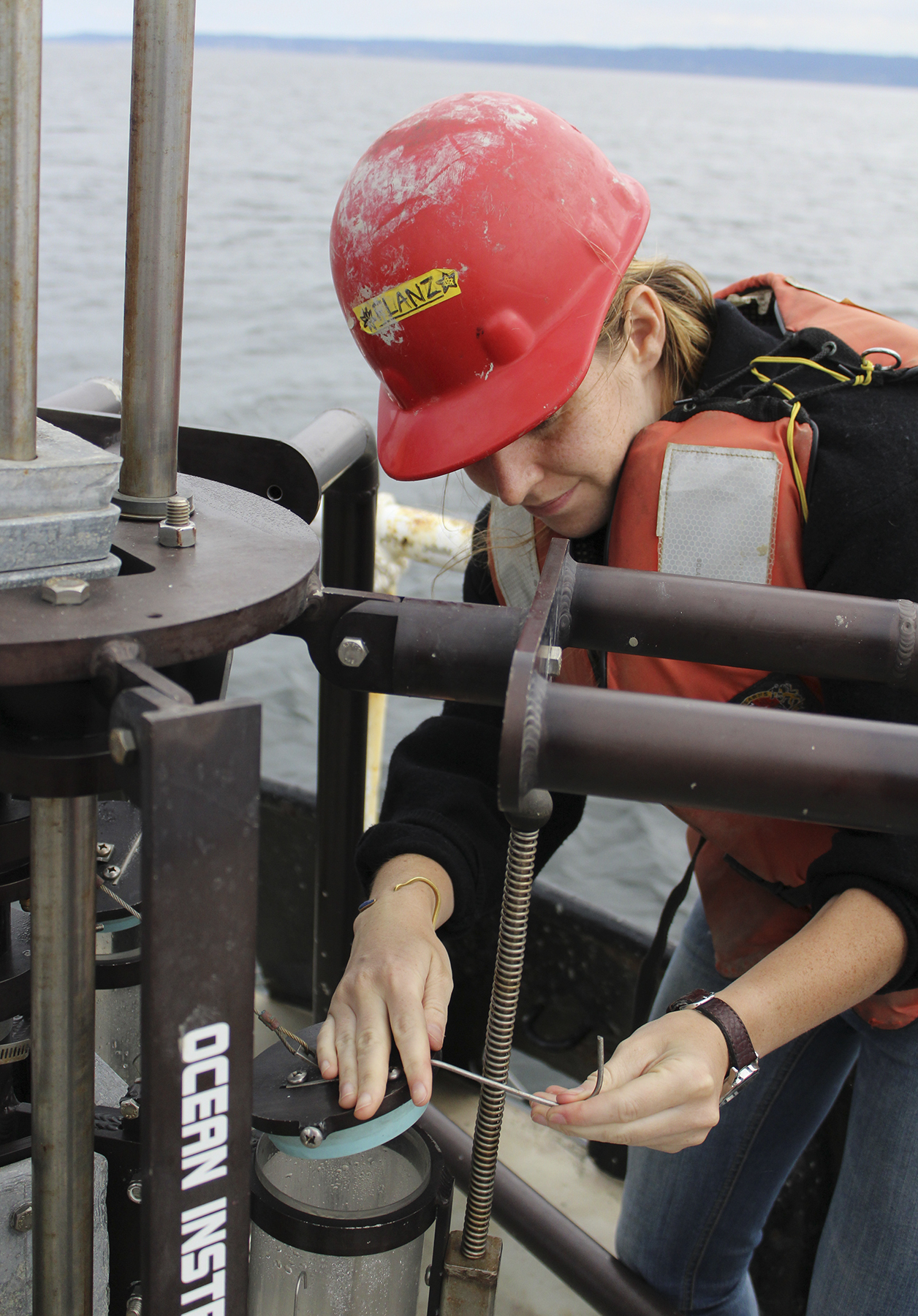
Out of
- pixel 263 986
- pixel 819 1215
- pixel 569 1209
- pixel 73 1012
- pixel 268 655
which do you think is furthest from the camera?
pixel 268 655

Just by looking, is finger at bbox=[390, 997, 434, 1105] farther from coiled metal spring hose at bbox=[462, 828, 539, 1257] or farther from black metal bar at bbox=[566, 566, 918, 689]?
black metal bar at bbox=[566, 566, 918, 689]

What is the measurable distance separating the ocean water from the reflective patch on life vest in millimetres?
387

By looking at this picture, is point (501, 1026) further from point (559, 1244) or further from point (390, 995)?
point (559, 1244)

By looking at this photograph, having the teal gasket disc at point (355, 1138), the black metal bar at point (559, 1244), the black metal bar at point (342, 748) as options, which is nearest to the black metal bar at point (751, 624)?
the teal gasket disc at point (355, 1138)

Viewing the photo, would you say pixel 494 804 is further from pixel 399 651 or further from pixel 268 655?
pixel 268 655

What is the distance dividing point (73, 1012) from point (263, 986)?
5.90 feet

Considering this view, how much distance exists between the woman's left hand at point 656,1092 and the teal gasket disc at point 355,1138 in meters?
0.09

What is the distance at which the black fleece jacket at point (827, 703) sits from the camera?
37.8 inches

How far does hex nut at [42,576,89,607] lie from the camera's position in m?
0.60

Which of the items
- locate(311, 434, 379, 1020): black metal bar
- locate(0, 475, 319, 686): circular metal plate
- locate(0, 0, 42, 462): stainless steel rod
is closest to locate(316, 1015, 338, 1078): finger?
locate(0, 475, 319, 686): circular metal plate

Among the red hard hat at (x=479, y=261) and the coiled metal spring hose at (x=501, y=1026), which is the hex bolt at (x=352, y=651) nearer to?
the coiled metal spring hose at (x=501, y=1026)

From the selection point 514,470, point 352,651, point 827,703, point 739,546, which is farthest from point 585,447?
point 352,651

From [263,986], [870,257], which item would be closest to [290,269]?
[870,257]

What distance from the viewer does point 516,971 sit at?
790 millimetres
